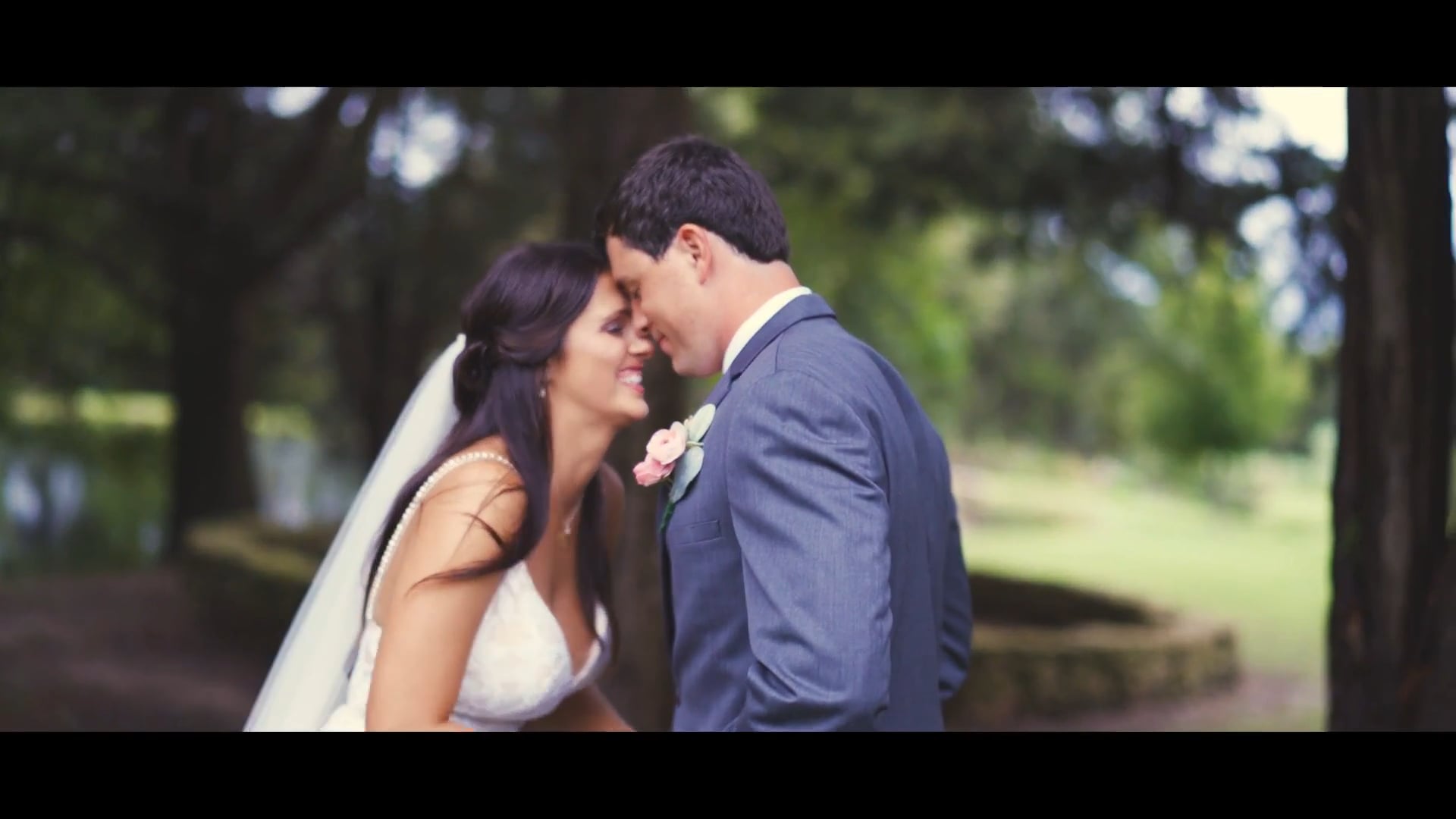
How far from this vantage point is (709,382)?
69.9 ft

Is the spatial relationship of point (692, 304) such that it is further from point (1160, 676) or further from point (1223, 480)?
point (1223, 480)

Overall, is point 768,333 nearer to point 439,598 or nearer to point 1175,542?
point 439,598

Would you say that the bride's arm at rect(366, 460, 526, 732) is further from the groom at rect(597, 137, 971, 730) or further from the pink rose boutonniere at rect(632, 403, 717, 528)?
the pink rose boutonniere at rect(632, 403, 717, 528)

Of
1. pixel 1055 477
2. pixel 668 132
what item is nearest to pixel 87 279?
pixel 668 132

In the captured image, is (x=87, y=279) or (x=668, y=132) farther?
(x=87, y=279)

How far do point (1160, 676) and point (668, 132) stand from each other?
6192 millimetres

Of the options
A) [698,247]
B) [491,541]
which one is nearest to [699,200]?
[698,247]

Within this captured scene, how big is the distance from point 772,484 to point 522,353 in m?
1.10

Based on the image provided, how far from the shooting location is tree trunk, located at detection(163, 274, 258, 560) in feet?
51.6

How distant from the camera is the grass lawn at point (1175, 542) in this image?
17594 mm

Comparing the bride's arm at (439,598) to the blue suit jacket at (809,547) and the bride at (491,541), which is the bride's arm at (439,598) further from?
the blue suit jacket at (809,547)

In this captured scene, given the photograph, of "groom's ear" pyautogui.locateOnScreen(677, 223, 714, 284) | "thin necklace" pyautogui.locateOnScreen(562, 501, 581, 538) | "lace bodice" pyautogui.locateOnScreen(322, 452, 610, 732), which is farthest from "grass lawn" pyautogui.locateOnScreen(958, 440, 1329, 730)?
"groom's ear" pyautogui.locateOnScreen(677, 223, 714, 284)

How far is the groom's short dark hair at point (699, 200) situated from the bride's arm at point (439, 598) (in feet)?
2.46

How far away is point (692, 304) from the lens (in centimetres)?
251
